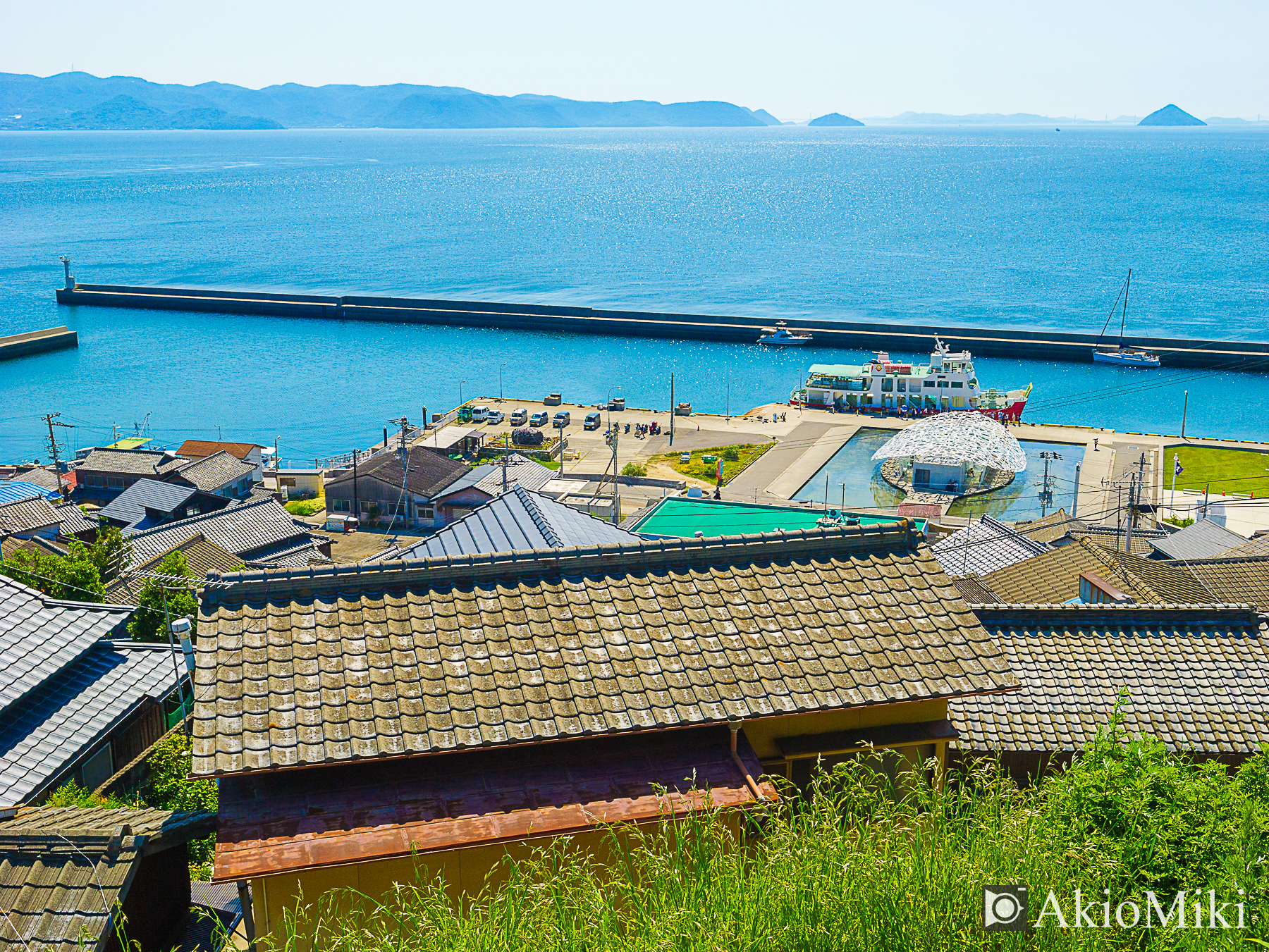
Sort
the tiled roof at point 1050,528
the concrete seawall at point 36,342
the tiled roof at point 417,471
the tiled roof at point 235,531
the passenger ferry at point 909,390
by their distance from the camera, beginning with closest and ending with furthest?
the tiled roof at point 1050,528
the tiled roof at point 235,531
the tiled roof at point 417,471
the passenger ferry at point 909,390
the concrete seawall at point 36,342

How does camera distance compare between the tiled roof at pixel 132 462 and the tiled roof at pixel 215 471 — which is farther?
the tiled roof at pixel 132 462

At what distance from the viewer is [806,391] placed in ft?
169

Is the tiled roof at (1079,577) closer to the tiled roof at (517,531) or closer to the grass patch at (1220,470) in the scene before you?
the tiled roof at (517,531)

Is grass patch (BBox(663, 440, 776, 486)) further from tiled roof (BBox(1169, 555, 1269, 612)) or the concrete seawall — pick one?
the concrete seawall

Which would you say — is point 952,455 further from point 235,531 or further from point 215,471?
point 215,471

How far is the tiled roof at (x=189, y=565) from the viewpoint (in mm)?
20047

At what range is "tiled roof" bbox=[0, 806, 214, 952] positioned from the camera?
4.34 meters

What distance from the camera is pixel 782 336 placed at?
65312 millimetres

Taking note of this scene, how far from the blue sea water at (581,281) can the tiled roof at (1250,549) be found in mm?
28160

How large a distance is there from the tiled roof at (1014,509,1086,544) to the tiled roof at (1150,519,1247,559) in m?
2.04

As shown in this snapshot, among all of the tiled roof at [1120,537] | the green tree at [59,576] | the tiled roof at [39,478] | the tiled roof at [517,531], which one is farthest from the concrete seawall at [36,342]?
the tiled roof at [517,531]

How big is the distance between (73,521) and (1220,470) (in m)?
41.0

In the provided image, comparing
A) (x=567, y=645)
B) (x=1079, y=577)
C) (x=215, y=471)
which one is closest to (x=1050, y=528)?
(x=1079, y=577)

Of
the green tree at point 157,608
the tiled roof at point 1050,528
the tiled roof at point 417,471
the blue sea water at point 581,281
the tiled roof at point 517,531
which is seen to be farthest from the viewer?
the blue sea water at point 581,281
